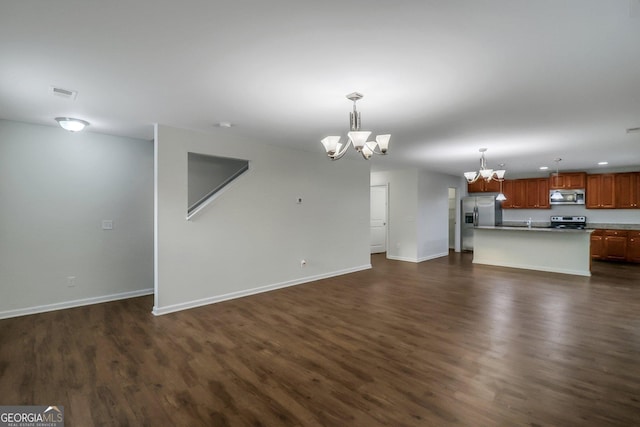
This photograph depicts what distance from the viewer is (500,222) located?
29.6 feet

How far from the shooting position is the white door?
29.6 feet

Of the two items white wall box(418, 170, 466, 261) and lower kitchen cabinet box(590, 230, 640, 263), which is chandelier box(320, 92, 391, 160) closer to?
white wall box(418, 170, 466, 261)

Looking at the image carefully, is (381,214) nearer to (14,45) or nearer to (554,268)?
(554,268)

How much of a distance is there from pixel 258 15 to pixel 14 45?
5.74ft

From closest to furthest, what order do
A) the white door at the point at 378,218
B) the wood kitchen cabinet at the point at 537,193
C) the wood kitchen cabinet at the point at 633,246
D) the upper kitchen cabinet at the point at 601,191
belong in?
the wood kitchen cabinet at the point at 633,246 → the upper kitchen cabinet at the point at 601,191 → the wood kitchen cabinet at the point at 537,193 → the white door at the point at 378,218

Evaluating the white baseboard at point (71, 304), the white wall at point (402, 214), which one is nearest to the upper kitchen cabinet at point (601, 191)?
the white wall at point (402, 214)

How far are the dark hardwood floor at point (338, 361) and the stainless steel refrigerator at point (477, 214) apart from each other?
4245 millimetres

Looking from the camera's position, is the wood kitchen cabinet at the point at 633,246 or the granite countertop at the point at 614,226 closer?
the wood kitchen cabinet at the point at 633,246

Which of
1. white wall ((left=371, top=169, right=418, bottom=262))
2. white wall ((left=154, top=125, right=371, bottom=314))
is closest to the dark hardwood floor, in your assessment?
white wall ((left=154, top=125, right=371, bottom=314))

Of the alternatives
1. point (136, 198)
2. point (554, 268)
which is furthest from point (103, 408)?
point (554, 268)

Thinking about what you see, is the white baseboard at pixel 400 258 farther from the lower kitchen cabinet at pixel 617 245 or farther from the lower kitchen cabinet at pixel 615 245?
the lower kitchen cabinet at pixel 615 245

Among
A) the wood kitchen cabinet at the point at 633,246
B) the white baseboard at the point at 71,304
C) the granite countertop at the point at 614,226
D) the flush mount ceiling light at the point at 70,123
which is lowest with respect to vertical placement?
the white baseboard at the point at 71,304

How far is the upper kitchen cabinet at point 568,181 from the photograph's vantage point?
7825 mm

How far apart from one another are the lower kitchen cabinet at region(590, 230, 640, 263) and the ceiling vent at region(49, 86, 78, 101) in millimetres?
10369
